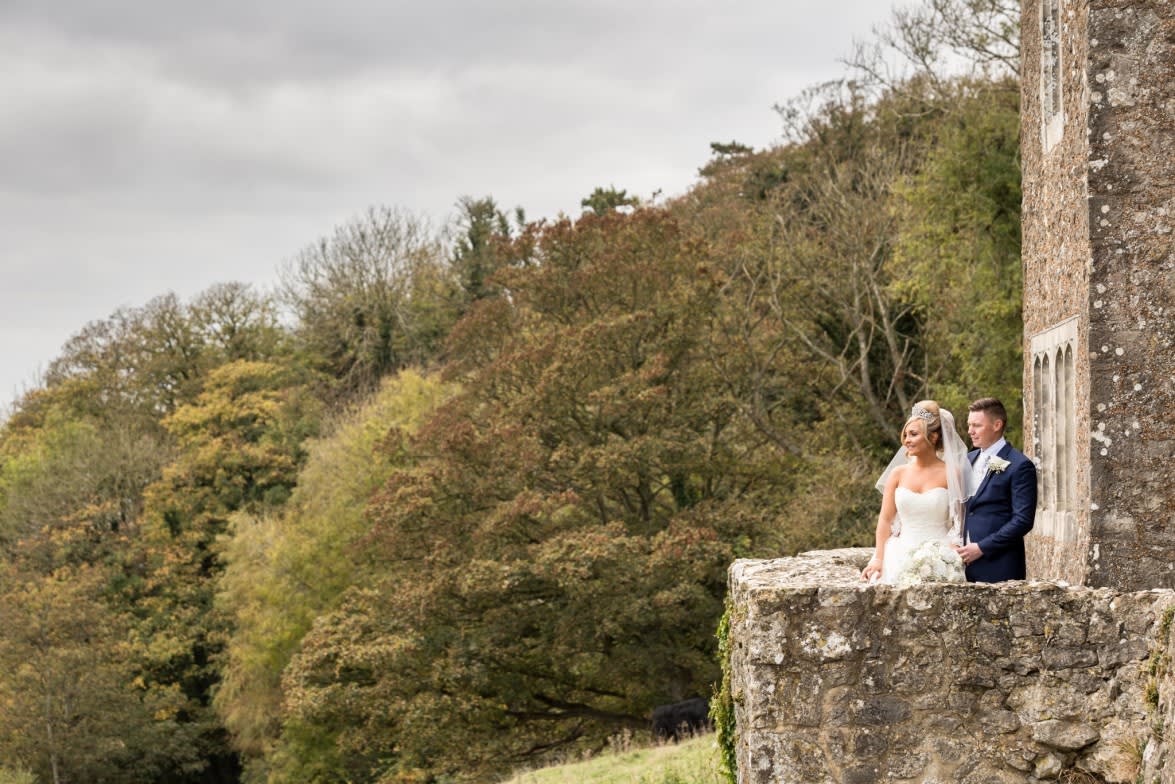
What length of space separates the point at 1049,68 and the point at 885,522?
3.90 m

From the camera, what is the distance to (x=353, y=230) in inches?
1900

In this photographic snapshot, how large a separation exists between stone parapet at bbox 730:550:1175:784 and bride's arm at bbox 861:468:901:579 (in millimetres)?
883

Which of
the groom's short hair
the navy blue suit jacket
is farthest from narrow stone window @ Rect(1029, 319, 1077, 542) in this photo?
the navy blue suit jacket

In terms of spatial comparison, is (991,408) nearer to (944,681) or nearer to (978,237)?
(944,681)

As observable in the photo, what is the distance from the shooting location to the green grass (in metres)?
12.2

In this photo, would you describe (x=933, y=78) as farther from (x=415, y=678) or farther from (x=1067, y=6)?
(x=1067, y=6)

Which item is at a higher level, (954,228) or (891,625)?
(954,228)

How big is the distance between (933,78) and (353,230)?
27.0 m

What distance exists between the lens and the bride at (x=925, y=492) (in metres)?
7.86

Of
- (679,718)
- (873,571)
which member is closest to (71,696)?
(679,718)

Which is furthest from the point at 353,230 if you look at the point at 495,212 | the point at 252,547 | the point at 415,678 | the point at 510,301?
the point at 415,678

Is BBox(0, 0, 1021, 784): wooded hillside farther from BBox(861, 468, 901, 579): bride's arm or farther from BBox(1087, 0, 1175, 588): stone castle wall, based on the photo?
BBox(861, 468, 901, 579): bride's arm

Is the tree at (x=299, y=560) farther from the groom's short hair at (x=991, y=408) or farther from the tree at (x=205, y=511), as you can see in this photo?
the groom's short hair at (x=991, y=408)

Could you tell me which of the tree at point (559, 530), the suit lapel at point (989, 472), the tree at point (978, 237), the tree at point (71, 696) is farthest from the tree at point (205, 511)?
the suit lapel at point (989, 472)
